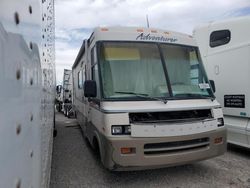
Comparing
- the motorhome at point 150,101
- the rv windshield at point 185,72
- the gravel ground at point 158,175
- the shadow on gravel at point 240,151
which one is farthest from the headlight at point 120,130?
the shadow on gravel at point 240,151

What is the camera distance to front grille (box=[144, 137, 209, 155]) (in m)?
4.29

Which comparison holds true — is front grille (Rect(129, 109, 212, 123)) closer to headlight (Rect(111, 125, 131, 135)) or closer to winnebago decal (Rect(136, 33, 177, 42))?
headlight (Rect(111, 125, 131, 135))

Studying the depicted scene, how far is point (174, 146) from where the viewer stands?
4426mm

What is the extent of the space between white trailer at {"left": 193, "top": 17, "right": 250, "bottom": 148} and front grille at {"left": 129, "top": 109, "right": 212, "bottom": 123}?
5.05ft

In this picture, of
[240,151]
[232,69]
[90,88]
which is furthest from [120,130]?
[240,151]

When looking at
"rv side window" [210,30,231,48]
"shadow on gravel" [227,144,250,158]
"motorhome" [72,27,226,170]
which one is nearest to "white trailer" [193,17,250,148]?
"rv side window" [210,30,231,48]

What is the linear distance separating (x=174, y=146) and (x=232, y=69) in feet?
9.22

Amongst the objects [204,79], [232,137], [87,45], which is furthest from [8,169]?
[232,137]

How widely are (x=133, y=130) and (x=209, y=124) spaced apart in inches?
56.5

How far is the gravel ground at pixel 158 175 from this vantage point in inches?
180

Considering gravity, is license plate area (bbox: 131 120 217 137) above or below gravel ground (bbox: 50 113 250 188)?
above

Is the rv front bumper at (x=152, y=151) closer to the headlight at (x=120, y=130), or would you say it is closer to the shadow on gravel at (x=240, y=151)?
the headlight at (x=120, y=130)

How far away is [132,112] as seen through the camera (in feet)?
14.1

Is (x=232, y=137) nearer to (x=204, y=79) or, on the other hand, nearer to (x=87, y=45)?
(x=204, y=79)
